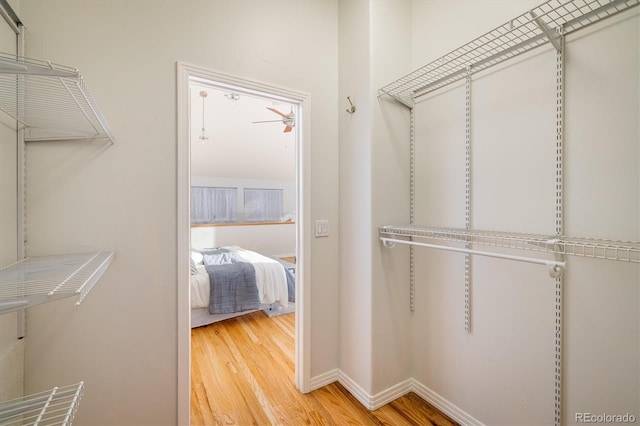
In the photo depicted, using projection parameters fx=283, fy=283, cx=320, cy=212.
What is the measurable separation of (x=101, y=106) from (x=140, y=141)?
0.21m

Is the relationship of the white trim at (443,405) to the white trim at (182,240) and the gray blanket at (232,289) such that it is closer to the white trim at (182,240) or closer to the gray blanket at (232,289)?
the white trim at (182,240)

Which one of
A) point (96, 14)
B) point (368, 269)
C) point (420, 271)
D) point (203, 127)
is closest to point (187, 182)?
point (96, 14)

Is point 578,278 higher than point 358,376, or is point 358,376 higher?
point 578,278

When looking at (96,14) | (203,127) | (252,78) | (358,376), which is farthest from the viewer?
(203,127)

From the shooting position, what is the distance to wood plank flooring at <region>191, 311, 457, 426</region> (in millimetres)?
1712

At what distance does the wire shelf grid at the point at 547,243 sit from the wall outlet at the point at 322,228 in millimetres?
400

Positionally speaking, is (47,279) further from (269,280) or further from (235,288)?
(269,280)

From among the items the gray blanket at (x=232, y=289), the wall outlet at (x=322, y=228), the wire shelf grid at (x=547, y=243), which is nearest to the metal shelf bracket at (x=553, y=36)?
the wire shelf grid at (x=547, y=243)

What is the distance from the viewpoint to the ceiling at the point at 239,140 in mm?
4531

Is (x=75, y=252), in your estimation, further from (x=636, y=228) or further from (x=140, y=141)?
(x=636, y=228)

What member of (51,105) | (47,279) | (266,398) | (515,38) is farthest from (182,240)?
(515,38)

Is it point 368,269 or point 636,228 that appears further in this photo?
point 368,269

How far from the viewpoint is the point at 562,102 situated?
1.25 metres

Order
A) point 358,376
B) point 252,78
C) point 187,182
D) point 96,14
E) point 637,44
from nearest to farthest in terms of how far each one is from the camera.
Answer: point 637,44, point 96,14, point 187,182, point 252,78, point 358,376
